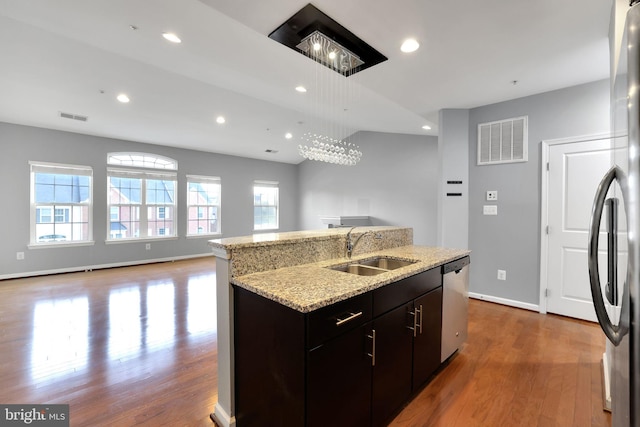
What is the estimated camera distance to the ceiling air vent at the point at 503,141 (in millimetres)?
3574

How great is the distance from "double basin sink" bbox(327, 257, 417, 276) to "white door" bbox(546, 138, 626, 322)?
91.8 inches

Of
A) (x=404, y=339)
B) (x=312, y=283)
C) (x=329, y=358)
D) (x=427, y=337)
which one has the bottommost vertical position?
(x=427, y=337)

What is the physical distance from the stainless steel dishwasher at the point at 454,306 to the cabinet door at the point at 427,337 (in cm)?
10

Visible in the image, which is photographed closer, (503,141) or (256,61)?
(256,61)

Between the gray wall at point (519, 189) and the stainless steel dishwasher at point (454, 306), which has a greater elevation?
the gray wall at point (519, 189)

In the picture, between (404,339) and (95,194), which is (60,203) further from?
(404,339)

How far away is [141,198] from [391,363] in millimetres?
6581

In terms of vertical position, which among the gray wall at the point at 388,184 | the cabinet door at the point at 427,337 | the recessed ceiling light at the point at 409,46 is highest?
the recessed ceiling light at the point at 409,46

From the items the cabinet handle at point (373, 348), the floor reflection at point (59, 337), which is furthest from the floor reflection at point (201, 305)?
the cabinet handle at point (373, 348)

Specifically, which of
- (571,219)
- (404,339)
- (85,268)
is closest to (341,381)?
(404,339)

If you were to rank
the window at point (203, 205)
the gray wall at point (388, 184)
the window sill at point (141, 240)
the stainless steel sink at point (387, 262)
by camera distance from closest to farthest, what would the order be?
1. the stainless steel sink at point (387, 262)
2. the window sill at point (141, 240)
3. the gray wall at point (388, 184)
4. the window at point (203, 205)

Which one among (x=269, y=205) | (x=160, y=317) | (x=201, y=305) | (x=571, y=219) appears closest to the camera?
(x=571, y=219)

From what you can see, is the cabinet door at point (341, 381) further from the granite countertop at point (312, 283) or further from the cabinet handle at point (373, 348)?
the granite countertop at point (312, 283)

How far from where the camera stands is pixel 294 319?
1256 mm
